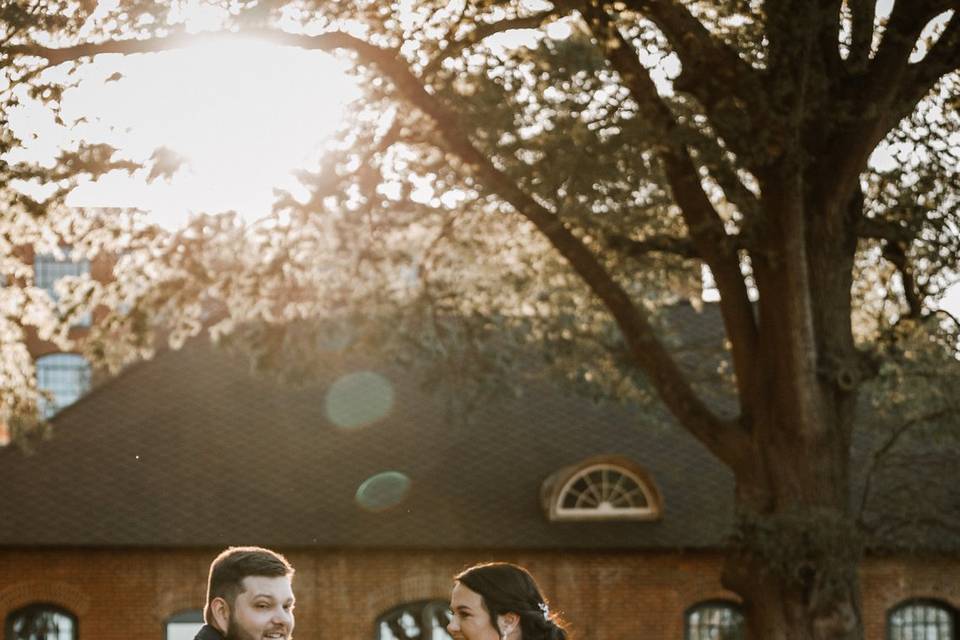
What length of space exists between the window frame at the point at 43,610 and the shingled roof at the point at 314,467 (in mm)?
1107

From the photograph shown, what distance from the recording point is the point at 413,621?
26562mm

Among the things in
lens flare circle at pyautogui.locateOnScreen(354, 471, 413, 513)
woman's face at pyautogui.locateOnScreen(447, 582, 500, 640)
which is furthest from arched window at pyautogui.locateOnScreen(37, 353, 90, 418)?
woman's face at pyautogui.locateOnScreen(447, 582, 500, 640)

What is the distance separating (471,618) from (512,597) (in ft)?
0.68

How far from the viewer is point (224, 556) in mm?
6477

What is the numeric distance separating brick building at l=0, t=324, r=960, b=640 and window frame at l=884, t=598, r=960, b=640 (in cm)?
3

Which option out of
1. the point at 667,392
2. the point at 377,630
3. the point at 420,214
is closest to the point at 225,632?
the point at 667,392

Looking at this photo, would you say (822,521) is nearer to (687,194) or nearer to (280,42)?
(687,194)

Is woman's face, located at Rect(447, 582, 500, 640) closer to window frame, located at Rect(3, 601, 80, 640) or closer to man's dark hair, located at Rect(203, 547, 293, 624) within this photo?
man's dark hair, located at Rect(203, 547, 293, 624)

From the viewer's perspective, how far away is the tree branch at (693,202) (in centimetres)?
1505

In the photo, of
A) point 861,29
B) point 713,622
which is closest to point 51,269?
point 713,622

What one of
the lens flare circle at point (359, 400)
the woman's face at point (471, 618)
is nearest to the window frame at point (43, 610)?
the lens flare circle at point (359, 400)

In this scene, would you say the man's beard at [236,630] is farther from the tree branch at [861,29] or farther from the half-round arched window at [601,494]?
the half-round arched window at [601,494]

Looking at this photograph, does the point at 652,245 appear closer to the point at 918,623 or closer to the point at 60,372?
the point at 918,623

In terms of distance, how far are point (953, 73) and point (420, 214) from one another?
6.09 meters
